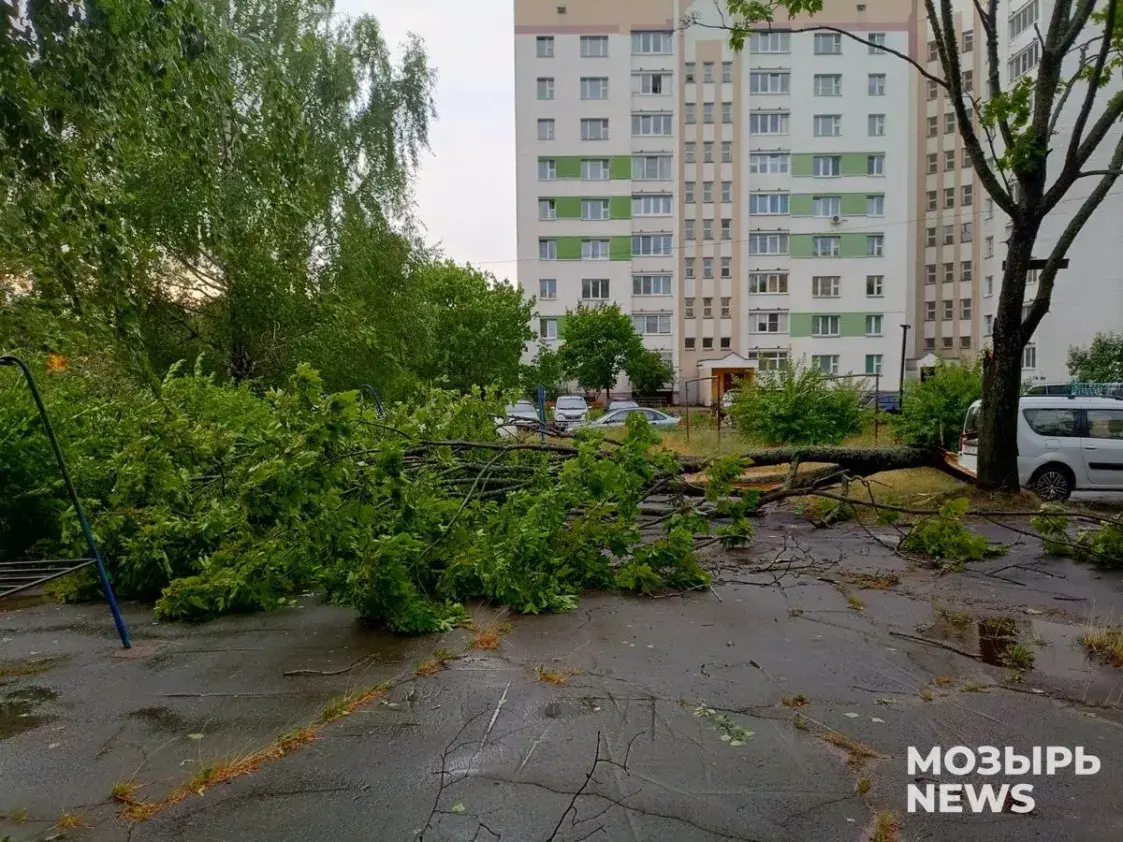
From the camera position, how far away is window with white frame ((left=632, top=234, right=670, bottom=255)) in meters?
55.4

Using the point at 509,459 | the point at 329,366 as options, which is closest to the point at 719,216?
the point at 329,366

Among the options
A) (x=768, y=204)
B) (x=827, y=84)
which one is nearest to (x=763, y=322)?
(x=768, y=204)

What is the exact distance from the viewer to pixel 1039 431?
44.0 feet

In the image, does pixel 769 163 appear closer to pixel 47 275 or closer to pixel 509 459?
pixel 509 459

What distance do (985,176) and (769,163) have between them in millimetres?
46272

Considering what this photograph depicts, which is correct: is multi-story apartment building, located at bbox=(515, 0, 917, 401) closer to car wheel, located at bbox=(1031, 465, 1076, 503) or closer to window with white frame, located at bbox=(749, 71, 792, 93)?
window with white frame, located at bbox=(749, 71, 792, 93)

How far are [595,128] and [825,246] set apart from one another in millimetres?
17083

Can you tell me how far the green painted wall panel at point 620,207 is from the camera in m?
55.2

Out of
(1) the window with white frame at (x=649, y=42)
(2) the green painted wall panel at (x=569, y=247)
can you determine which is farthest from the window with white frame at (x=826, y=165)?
(2) the green painted wall panel at (x=569, y=247)

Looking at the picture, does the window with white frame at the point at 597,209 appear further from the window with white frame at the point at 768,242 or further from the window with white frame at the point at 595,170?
the window with white frame at the point at 768,242

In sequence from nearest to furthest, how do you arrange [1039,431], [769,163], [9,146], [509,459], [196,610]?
[9,146] < [196,610] < [509,459] < [1039,431] < [769,163]

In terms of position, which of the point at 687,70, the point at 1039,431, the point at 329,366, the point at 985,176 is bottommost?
the point at 1039,431

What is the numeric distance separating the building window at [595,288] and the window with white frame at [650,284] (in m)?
1.89

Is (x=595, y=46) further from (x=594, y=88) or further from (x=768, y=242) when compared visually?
(x=768, y=242)
